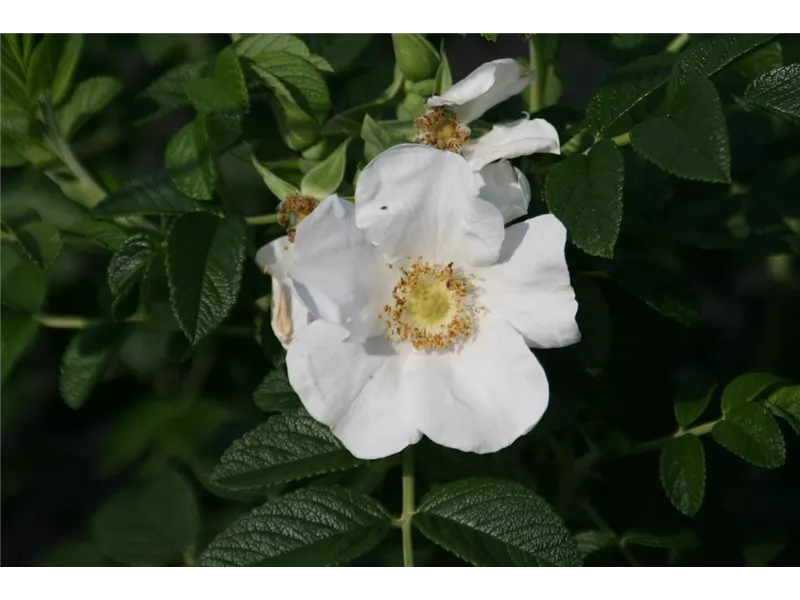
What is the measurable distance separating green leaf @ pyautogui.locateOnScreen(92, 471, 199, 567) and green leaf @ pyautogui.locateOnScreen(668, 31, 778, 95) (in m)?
0.87

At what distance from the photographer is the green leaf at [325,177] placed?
3.94ft

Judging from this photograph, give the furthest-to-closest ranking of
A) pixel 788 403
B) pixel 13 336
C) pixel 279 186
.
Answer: pixel 13 336 → pixel 788 403 → pixel 279 186

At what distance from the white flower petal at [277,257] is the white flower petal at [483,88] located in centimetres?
23

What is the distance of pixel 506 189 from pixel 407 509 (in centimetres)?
40

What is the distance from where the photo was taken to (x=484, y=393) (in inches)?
47.0

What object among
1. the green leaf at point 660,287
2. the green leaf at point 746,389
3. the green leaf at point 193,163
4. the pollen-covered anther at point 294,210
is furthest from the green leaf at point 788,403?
the green leaf at point 193,163

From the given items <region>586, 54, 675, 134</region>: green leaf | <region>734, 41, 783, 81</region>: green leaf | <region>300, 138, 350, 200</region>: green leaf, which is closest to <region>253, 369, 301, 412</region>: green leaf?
<region>300, 138, 350, 200</region>: green leaf

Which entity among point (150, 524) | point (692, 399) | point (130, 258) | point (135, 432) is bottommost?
point (135, 432)

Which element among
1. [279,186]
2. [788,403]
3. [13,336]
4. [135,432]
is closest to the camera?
[279,186]

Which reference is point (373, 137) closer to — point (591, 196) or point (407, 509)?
point (591, 196)

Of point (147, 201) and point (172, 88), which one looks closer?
point (147, 201)

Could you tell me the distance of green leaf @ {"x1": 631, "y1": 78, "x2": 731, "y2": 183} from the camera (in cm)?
110

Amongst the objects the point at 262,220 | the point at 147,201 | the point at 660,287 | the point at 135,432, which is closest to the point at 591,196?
the point at 660,287

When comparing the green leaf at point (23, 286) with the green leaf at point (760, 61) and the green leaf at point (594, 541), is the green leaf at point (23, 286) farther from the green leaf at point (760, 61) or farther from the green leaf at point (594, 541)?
the green leaf at point (760, 61)
